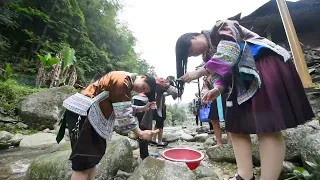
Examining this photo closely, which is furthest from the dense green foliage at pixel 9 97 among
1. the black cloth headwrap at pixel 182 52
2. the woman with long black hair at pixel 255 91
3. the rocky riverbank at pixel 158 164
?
the woman with long black hair at pixel 255 91

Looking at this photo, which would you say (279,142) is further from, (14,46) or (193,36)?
(14,46)

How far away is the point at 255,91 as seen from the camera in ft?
5.23

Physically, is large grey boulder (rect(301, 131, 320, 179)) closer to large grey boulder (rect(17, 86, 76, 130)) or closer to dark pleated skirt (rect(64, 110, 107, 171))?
dark pleated skirt (rect(64, 110, 107, 171))

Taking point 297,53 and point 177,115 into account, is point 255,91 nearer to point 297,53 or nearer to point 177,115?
point 297,53

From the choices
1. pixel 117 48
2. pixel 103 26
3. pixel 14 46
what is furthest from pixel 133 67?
pixel 14 46

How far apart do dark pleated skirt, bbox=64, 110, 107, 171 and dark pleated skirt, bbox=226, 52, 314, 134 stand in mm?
1258

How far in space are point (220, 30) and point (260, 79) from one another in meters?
0.49

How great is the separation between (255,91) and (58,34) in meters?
15.1

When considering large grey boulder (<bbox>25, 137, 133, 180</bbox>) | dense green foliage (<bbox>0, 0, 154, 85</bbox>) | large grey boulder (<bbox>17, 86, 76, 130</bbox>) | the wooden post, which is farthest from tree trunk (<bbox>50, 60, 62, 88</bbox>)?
the wooden post

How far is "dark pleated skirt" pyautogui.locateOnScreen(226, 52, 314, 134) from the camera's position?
4.93 feet

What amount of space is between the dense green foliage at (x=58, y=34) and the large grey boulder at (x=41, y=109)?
379 cm

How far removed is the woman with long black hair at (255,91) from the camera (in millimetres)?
1503

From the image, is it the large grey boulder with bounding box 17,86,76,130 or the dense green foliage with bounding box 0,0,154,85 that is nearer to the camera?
the large grey boulder with bounding box 17,86,76,130

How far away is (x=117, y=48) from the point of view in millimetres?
19531
